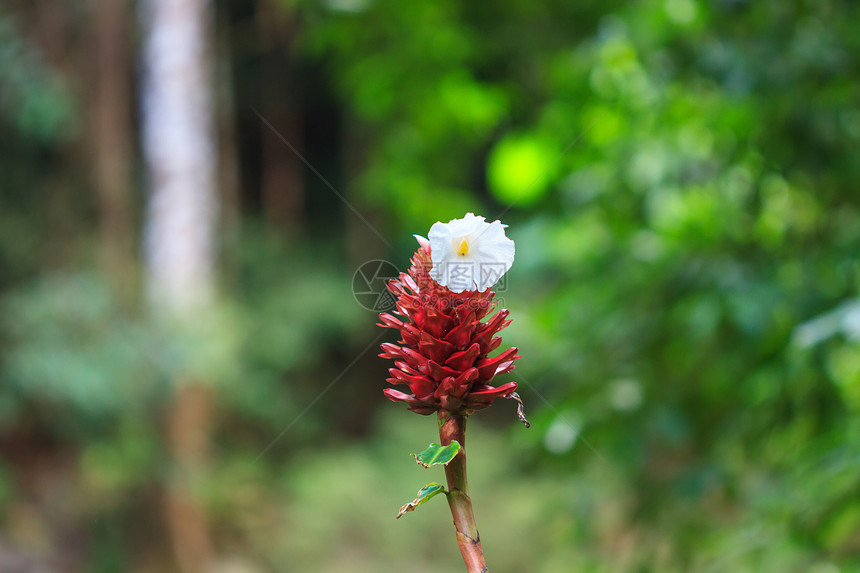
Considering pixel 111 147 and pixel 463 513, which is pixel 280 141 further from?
pixel 463 513

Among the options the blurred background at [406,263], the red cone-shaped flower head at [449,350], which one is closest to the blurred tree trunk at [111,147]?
the blurred background at [406,263]

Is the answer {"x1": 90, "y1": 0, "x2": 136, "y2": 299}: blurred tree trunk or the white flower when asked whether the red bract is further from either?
{"x1": 90, "y1": 0, "x2": 136, "y2": 299}: blurred tree trunk

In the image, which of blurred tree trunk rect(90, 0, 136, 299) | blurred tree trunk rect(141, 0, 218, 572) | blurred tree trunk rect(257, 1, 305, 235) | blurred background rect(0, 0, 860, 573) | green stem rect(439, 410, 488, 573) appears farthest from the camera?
blurred tree trunk rect(257, 1, 305, 235)

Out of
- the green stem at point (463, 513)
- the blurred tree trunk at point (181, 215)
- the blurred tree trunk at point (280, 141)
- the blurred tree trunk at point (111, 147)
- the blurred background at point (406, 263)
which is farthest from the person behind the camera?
the blurred tree trunk at point (280, 141)

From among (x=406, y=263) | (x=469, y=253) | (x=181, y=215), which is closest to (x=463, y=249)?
(x=469, y=253)

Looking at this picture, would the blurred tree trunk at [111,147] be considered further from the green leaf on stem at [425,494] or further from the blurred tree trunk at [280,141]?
the green leaf on stem at [425,494]

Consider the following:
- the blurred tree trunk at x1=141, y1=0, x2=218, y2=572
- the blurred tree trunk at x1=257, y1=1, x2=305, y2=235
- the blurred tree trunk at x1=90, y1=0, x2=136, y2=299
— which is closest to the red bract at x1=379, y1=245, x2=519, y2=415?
the blurred tree trunk at x1=141, y1=0, x2=218, y2=572

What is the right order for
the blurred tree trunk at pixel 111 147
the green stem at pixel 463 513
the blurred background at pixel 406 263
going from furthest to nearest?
the blurred tree trunk at pixel 111 147 → the blurred background at pixel 406 263 → the green stem at pixel 463 513
